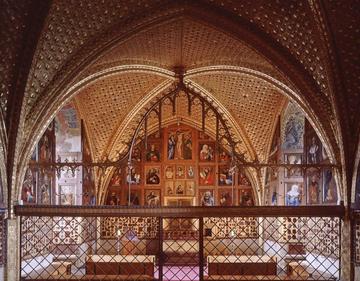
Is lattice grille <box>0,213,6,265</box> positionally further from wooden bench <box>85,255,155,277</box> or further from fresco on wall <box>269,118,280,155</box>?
fresco on wall <box>269,118,280,155</box>

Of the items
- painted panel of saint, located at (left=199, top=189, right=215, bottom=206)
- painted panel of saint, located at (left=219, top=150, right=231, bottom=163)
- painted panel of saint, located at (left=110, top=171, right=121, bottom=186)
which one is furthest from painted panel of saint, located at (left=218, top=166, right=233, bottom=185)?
painted panel of saint, located at (left=110, top=171, right=121, bottom=186)

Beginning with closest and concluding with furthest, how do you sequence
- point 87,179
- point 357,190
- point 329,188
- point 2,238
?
point 2,238 → point 357,190 → point 329,188 → point 87,179

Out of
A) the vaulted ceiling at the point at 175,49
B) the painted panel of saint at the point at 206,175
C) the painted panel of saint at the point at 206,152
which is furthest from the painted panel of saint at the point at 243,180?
the vaulted ceiling at the point at 175,49

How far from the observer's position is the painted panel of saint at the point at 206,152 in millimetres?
24203

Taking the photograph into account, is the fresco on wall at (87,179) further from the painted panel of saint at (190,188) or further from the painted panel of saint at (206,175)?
the painted panel of saint at (206,175)

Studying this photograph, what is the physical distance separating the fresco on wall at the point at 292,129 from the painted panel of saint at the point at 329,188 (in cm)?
286

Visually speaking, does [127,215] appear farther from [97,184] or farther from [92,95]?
[97,184]

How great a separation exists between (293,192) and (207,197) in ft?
15.5

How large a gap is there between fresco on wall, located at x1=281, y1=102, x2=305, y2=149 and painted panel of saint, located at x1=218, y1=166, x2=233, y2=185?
403 cm

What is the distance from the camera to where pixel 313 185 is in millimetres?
18422

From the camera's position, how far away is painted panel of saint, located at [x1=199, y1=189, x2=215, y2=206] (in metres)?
24.1

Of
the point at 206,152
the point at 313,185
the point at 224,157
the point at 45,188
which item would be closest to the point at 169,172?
the point at 206,152

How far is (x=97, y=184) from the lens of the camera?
22.9 meters

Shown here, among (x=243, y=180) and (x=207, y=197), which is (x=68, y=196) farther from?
(x=243, y=180)
